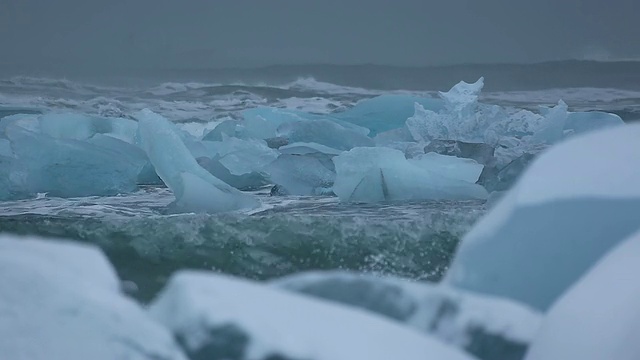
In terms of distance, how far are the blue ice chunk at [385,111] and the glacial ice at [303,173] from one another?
0.49 feet

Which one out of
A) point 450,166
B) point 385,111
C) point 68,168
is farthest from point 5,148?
point 450,166

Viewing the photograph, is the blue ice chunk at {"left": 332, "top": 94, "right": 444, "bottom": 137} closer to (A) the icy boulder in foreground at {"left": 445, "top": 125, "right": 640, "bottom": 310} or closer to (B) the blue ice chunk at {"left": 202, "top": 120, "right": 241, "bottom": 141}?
(B) the blue ice chunk at {"left": 202, "top": 120, "right": 241, "bottom": 141}

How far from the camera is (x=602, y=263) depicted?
3.45 ft

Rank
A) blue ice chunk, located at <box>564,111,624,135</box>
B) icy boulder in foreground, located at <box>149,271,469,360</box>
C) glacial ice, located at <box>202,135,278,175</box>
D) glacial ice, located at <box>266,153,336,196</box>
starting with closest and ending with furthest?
icy boulder in foreground, located at <box>149,271,469,360</box> → blue ice chunk, located at <box>564,111,624,135</box> → glacial ice, located at <box>266,153,336,196</box> → glacial ice, located at <box>202,135,278,175</box>

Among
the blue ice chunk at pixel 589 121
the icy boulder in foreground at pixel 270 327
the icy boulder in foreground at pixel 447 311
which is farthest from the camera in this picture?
the blue ice chunk at pixel 589 121

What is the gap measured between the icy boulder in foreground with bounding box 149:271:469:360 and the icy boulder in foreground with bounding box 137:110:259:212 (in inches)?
29.1

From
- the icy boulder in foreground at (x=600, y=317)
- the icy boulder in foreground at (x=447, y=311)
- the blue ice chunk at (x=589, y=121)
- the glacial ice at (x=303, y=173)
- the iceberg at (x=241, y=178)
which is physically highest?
the blue ice chunk at (x=589, y=121)

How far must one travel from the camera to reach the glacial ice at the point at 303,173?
1859 millimetres

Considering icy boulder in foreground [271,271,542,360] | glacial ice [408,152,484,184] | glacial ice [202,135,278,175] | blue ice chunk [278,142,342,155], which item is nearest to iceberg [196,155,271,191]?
glacial ice [202,135,278,175]

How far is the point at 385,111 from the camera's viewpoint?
1994 millimetres

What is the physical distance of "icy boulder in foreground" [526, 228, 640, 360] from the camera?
3.18 feet

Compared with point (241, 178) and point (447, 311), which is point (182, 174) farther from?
point (447, 311)

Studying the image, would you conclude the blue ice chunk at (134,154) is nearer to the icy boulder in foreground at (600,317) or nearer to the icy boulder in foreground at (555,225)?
the icy boulder in foreground at (555,225)

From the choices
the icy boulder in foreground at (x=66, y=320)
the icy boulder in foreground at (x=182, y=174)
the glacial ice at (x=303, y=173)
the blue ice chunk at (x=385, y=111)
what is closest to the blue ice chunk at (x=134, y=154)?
the icy boulder in foreground at (x=182, y=174)
